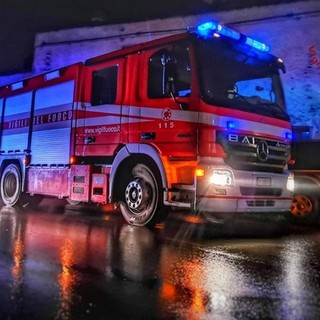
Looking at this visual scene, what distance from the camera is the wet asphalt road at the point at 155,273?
3.60m

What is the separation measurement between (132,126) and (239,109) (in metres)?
1.84

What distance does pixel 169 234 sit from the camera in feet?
24.0

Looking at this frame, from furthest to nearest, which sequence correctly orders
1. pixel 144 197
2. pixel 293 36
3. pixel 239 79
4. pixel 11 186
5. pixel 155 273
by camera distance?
pixel 293 36
pixel 11 186
pixel 144 197
pixel 239 79
pixel 155 273

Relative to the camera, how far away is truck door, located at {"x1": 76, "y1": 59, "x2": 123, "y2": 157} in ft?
26.6

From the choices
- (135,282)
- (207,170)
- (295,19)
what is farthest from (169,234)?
(295,19)

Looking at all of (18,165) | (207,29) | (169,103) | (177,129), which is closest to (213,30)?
(207,29)

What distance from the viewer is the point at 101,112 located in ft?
27.5

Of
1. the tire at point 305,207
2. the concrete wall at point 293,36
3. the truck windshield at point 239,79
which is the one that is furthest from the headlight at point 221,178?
the concrete wall at point 293,36

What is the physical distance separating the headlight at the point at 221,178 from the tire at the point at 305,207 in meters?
2.89

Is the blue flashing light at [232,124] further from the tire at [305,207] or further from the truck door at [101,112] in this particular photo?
the tire at [305,207]

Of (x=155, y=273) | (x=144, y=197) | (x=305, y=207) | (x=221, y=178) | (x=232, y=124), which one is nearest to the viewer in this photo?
(x=155, y=273)

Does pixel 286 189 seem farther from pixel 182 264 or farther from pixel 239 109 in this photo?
pixel 182 264

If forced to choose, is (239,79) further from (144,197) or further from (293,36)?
(293,36)

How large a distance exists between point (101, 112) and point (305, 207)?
4.45 m
